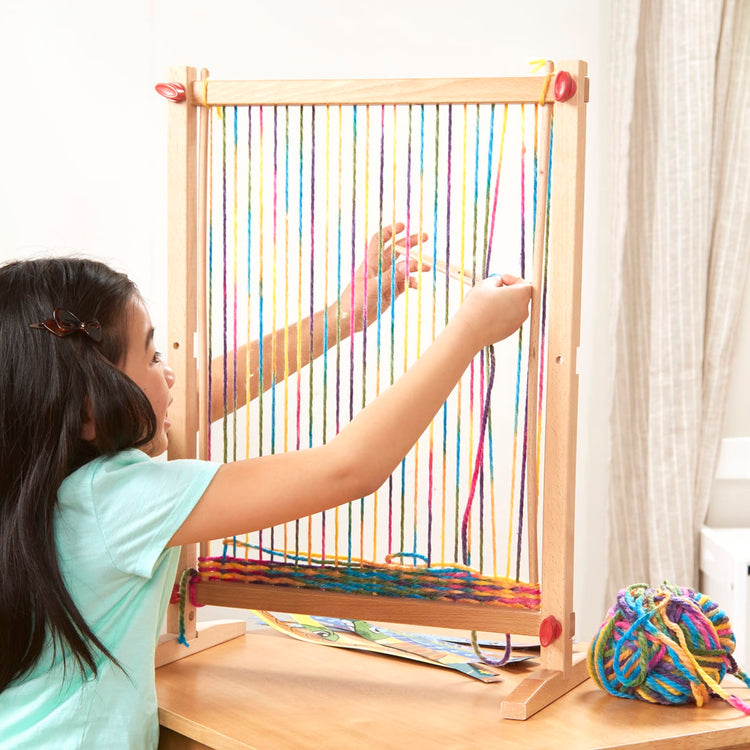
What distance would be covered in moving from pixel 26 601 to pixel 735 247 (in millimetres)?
1633

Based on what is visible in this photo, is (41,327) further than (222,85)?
No

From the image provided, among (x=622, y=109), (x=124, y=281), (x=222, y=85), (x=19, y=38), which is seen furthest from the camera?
(x=622, y=109)

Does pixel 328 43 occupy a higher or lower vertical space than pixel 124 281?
higher

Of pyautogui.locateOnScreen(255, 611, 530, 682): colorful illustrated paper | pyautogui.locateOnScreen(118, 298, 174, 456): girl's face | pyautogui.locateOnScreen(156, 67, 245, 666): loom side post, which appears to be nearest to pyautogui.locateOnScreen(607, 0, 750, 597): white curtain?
pyautogui.locateOnScreen(255, 611, 530, 682): colorful illustrated paper

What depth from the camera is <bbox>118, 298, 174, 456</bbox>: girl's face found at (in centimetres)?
98

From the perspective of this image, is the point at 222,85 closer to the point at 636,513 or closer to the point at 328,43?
the point at 328,43

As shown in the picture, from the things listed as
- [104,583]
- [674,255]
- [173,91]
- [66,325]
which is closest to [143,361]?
[66,325]

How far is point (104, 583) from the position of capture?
922 millimetres

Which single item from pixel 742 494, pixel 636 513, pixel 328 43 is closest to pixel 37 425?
pixel 328 43

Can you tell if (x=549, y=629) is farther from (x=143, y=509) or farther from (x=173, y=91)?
(x=173, y=91)

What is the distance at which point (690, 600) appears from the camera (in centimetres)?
100

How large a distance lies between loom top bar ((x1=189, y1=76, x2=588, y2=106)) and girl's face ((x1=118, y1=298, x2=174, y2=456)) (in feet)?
0.91

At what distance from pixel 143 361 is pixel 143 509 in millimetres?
169

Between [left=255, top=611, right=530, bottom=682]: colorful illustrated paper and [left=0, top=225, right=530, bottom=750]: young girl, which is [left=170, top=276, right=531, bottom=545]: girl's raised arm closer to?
[left=0, top=225, right=530, bottom=750]: young girl
